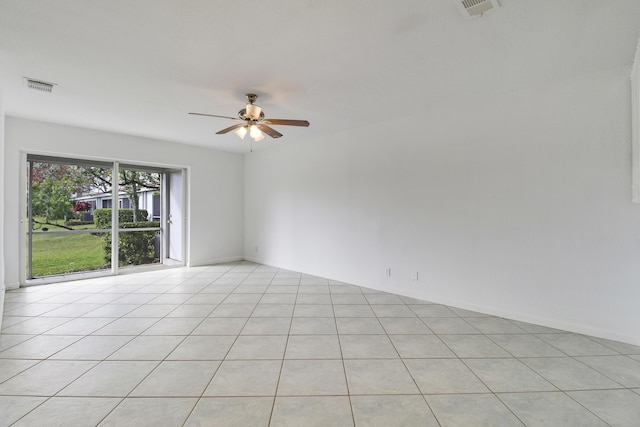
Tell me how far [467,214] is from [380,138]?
1713 mm

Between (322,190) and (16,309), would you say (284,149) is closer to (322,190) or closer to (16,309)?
(322,190)

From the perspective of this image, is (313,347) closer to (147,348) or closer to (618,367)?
(147,348)

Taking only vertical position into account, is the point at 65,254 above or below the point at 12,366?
above

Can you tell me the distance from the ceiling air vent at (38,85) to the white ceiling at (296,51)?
66 mm

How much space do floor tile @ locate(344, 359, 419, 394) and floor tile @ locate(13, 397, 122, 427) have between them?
63.0 inches

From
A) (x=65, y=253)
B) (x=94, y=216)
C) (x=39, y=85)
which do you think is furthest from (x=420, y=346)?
(x=65, y=253)

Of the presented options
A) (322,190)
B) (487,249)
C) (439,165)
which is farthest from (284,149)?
(487,249)

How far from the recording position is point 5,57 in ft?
8.33

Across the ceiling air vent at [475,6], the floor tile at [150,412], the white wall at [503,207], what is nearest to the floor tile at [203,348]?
the floor tile at [150,412]

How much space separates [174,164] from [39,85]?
2.70 metres

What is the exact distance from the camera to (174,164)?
18.7ft

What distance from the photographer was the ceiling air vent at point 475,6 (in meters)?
1.81

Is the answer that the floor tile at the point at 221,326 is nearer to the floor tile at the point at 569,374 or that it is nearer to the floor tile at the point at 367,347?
the floor tile at the point at 367,347

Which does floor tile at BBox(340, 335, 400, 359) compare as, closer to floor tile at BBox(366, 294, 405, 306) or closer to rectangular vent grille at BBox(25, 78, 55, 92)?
floor tile at BBox(366, 294, 405, 306)
